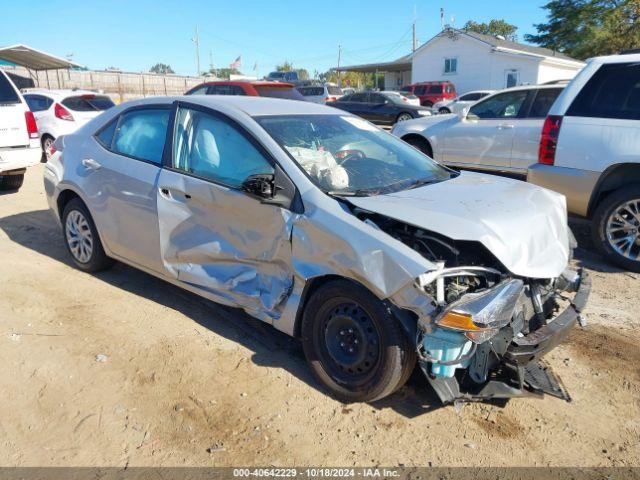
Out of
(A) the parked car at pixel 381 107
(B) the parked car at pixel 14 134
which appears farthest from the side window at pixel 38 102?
(A) the parked car at pixel 381 107

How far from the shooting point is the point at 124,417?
305 cm

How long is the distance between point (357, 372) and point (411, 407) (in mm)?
407

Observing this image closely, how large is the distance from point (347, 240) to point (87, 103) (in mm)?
11575

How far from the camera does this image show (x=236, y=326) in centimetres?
410

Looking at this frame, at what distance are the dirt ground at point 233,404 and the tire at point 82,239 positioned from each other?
53cm

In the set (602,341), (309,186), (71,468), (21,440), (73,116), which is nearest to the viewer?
(71,468)

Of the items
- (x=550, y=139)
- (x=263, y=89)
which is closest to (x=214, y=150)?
(x=550, y=139)

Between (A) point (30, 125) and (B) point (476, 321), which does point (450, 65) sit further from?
(B) point (476, 321)

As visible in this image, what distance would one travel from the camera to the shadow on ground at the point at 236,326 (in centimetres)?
325

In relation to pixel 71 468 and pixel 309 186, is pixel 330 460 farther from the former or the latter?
pixel 309 186

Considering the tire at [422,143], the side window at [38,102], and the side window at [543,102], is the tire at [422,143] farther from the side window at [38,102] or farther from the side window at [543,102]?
the side window at [38,102]

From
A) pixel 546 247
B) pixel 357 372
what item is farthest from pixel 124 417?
pixel 546 247

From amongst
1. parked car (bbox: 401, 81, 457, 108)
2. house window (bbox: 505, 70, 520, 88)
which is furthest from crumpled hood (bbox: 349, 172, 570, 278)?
house window (bbox: 505, 70, 520, 88)

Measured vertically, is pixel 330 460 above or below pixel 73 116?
below
